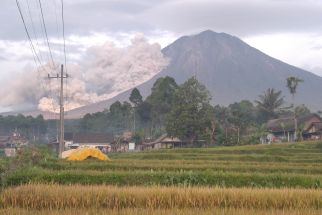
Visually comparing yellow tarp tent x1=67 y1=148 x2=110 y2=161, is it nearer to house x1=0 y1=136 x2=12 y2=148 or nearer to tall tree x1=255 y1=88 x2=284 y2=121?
tall tree x1=255 y1=88 x2=284 y2=121

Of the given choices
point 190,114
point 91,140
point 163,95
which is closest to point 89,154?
point 190,114

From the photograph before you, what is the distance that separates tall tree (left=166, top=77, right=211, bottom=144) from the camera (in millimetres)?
64438

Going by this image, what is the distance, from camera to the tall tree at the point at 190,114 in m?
64.4

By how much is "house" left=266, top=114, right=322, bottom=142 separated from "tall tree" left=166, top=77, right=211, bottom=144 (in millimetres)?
11776

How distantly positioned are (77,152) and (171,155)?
8.30 m

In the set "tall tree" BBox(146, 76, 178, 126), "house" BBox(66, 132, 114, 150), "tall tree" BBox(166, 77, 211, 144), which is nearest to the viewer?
"tall tree" BBox(166, 77, 211, 144)

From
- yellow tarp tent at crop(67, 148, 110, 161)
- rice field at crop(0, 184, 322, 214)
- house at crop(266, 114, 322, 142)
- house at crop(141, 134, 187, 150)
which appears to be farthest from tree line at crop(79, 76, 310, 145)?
rice field at crop(0, 184, 322, 214)

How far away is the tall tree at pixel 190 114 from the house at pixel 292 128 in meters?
11.8

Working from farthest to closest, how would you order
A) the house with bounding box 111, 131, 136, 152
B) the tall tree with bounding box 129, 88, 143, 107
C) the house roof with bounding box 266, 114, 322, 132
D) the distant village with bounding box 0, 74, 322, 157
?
1. the tall tree with bounding box 129, 88, 143, 107
2. the house with bounding box 111, 131, 136, 152
3. the house roof with bounding box 266, 114, 322, 132
4. the distant village with bounding box 0, 74, 322, 157

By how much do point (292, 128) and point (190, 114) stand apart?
1550cm

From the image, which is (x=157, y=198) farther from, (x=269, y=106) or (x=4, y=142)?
(x=4, y=142)

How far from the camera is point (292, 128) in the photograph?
70.8 metres

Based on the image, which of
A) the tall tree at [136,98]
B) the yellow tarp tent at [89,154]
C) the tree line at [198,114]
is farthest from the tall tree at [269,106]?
the yellow tarp tent at [89,154]

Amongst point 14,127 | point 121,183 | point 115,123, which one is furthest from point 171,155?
point 14,127
